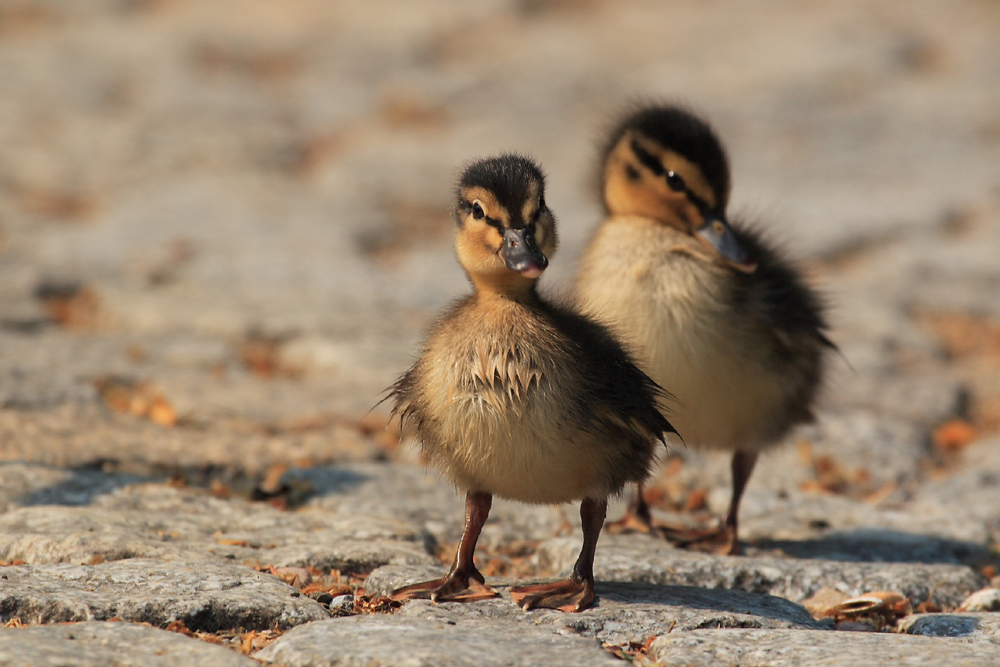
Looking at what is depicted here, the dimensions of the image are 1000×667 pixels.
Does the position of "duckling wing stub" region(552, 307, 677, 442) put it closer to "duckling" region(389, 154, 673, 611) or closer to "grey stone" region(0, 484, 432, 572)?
"duckling" region(389, 154, 673, 611)

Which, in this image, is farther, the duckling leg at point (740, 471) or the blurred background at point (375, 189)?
the blurred background at point (375, 189)

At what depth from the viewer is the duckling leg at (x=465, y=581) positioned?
415cm

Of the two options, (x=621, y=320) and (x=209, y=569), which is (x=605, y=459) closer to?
(x=621, y=320)

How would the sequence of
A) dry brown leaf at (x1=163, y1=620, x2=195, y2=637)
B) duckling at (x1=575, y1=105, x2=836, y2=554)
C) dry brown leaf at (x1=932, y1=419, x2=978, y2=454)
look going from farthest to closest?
dry brown leaf at (x1=932, y1=419, x2=978, y2=454) < duckling at (x1=575, y1=105, x2=836, y2=554) < dry brown leaf at (x1=163, y1=620, x2=195, y2=637)

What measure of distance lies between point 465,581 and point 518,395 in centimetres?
77

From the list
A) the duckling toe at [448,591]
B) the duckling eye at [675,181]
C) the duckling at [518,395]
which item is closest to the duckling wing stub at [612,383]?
the duckling at [518,395]

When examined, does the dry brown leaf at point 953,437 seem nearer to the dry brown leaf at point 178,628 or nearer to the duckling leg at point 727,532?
the duckling leg at point 727,532

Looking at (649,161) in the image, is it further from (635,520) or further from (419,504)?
(419,504)

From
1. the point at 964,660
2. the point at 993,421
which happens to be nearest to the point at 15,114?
the point at 993,421

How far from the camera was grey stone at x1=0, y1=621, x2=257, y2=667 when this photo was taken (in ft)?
10.6

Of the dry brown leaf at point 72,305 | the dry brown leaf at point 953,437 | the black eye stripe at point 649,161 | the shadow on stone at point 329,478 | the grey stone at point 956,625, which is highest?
the black eye stripe at point 649,161

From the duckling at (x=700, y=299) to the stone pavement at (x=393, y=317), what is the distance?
0.37 meters

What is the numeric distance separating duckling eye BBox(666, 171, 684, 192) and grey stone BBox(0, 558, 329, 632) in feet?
9.10

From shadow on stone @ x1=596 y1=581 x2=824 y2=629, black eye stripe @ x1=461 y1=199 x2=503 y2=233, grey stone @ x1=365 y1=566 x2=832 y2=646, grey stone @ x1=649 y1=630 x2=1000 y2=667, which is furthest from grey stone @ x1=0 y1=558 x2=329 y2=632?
black eye stripe @ x1=461 y1=199 x2=503 y2=233
